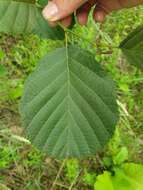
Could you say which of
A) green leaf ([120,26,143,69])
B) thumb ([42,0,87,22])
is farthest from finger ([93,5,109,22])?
green leaf ([120,26,143,69])

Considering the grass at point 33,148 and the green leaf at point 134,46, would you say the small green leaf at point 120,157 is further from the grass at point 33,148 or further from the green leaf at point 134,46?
the green leaf at point 134,46

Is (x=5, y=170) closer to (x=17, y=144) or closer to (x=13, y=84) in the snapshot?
(x=17, y=144)

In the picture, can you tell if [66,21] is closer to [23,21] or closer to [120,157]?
[23,21]

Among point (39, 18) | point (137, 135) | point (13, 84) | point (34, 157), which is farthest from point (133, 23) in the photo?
point (39, 18)

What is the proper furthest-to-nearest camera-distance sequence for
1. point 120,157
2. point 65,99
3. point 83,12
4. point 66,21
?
point 120,157 → point 83,12 → point 66,21 → point 65,99

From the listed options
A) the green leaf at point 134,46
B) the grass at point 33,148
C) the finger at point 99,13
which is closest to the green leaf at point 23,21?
the green leaf at point 134,46

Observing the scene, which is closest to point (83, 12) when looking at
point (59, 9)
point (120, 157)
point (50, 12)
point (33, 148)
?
Answer: point (59, 9)
